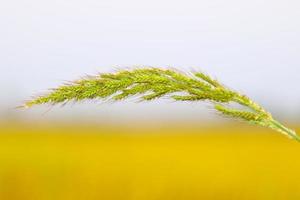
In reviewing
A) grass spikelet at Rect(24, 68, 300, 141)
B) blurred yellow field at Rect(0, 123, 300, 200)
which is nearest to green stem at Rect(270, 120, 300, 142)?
grass spikelet at Rect(24, 68, 300, 141)

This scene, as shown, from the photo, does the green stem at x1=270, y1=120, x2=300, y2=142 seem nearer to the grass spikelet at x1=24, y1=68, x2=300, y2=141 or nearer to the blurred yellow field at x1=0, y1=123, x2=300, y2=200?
the grass spikelet at x1=24, y1=68, x2=300, y2=141

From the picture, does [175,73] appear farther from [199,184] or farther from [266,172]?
[266,172]

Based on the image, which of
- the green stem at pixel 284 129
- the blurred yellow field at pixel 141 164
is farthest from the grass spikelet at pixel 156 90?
the blurred yellow field at pixel 141 164

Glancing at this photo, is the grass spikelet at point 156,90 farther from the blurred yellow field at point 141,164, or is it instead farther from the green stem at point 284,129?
the blurred yellow field at point 141,164

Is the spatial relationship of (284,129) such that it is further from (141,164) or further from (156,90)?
(141,164)

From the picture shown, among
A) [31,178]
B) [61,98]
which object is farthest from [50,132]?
[61,98]

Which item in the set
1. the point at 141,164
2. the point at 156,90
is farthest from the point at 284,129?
the point at 141,164
